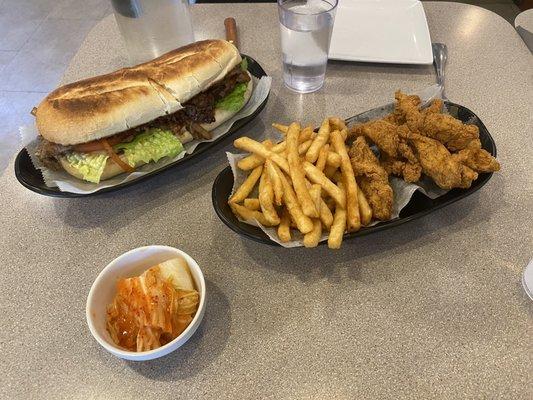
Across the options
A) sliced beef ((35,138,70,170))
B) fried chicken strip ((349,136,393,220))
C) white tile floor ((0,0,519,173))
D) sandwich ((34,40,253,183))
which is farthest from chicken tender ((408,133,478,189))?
white tile floor ((0,0,519,173))

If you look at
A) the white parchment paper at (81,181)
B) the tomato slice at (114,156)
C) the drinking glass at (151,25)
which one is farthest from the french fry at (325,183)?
the drinking glass at (151,25)

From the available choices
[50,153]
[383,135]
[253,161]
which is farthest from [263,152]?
[50,153]

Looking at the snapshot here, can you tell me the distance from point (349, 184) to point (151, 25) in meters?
1.23

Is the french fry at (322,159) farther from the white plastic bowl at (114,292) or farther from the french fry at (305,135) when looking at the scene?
the white plastic bowl at (114,292)

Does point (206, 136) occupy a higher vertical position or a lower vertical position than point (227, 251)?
higher

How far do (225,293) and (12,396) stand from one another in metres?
0.56

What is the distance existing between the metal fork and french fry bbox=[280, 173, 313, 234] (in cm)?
101

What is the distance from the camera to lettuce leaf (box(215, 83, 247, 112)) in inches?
63.0

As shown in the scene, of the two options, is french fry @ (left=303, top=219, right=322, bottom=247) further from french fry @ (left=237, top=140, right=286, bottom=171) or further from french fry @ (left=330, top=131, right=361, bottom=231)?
french fry @ (left=237, top=140, right=286, bottom=171)

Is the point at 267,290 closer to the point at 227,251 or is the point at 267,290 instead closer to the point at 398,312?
the point at 227,251

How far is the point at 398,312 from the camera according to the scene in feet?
3.54

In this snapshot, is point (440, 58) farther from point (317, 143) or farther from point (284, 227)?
point (284, 227)

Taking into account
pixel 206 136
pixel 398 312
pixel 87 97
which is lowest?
pixel 398 312

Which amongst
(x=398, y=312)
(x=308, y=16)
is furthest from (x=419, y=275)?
(x=308, y=16)
